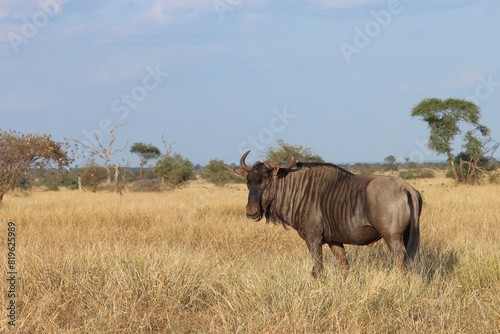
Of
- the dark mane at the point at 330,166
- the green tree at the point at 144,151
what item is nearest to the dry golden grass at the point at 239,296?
the dark mane at the point at 330,166

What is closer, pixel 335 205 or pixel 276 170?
pixel 335 205

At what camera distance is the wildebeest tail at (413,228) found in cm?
442

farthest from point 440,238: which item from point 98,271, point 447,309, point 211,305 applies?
point 98,271

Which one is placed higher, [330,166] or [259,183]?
[330,166]

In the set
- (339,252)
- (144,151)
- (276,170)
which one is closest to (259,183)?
(276,170)

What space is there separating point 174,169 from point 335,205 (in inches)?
1135

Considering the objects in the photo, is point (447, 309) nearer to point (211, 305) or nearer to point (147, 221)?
point (211, 305)

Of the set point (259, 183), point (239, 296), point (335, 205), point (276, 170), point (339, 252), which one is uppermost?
point (276, 170)

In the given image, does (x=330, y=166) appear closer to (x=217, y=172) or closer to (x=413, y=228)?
(x=413, y=228)

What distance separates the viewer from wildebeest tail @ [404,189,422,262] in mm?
4422

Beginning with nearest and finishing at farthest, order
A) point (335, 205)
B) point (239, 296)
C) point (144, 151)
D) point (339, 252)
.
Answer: point (239, 296), point (335, 205), point (339, 252), point (144, 151)

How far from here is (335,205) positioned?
4855 millimetres

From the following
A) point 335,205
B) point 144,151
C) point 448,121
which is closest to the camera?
point 335,205

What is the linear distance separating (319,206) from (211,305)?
158 centimetres
